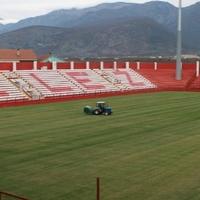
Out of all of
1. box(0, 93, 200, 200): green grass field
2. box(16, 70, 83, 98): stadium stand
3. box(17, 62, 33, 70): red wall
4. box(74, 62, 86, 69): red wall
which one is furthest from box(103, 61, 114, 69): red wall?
box(0, 93, 200, 200): green grass field

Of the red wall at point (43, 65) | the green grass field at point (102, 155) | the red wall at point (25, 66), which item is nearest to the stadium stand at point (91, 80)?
the red wall at point (25, 66)

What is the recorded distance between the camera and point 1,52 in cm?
10050

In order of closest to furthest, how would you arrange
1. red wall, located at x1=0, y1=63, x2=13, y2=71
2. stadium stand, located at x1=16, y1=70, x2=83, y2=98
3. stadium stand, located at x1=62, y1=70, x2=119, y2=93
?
stadium stand, located at x1=16, y1=70, x2=83, y2=98 → red wall, located at x1=0, y1=63, x2=13, y2=71 → stadium stand, located at x1=62, y1=70, x2=119, y2=93

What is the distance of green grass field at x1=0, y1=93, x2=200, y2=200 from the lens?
58.4 ft

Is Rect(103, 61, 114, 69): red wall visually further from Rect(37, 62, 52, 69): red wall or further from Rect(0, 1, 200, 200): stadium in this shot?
Rect(0, 1, 200, 200): stadium

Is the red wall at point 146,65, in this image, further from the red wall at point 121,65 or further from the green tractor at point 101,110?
the green tractor at point 101,110

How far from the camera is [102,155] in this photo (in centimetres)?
2338

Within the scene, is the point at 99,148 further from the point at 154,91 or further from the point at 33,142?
the point at 154,91

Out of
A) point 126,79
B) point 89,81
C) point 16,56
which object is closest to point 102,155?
point 89,81

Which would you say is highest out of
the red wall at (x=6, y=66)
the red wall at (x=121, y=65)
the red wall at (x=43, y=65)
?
the red wall at (x=121, y=65)

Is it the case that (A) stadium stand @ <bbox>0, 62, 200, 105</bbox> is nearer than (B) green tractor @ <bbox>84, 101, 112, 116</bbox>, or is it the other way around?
(B) green tractor @ <bbox>84, 101, 112, 116</bbox>

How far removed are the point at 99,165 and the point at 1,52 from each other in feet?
271

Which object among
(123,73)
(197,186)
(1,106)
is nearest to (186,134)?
(197,186)

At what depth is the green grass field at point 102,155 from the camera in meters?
17.8
